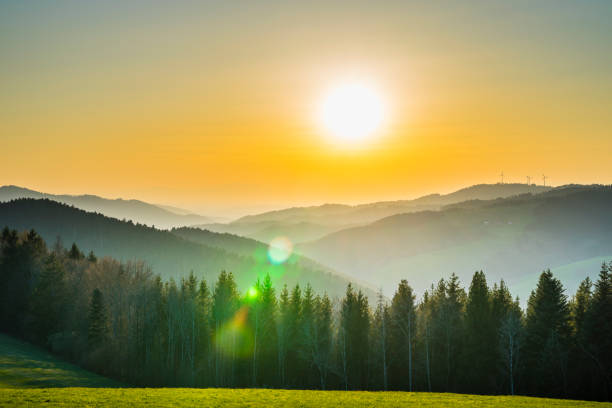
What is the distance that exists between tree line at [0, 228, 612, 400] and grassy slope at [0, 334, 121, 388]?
6.85m

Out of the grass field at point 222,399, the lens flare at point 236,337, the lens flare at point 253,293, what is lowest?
the grass field at point 222,399

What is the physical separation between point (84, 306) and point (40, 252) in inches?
892

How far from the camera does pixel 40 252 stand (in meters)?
Result: 98.3

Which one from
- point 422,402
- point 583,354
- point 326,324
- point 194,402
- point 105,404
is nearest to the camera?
point 105,404

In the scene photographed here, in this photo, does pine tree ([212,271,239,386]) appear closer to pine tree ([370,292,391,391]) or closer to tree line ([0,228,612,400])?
tree line ([0,228,612,400])

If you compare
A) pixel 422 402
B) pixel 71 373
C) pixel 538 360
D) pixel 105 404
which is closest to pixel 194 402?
pixel 105 404

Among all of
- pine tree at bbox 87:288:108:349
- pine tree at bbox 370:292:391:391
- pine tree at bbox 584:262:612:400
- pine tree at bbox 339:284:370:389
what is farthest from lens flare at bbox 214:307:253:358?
pine tree at bbox 584:262:612:400

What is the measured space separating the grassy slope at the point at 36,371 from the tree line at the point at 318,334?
685 centimetres

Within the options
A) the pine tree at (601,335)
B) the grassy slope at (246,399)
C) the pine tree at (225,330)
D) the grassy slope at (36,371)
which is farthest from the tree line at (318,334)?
the grassy slope at (246,399)

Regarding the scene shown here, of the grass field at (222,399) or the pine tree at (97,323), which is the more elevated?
the pine tree at (97,323)

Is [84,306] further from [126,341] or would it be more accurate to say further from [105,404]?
[105,404]

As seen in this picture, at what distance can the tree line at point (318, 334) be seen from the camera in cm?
6081

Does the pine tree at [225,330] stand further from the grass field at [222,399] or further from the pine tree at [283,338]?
the grass field at [222,399]

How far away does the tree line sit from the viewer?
2394 inches
